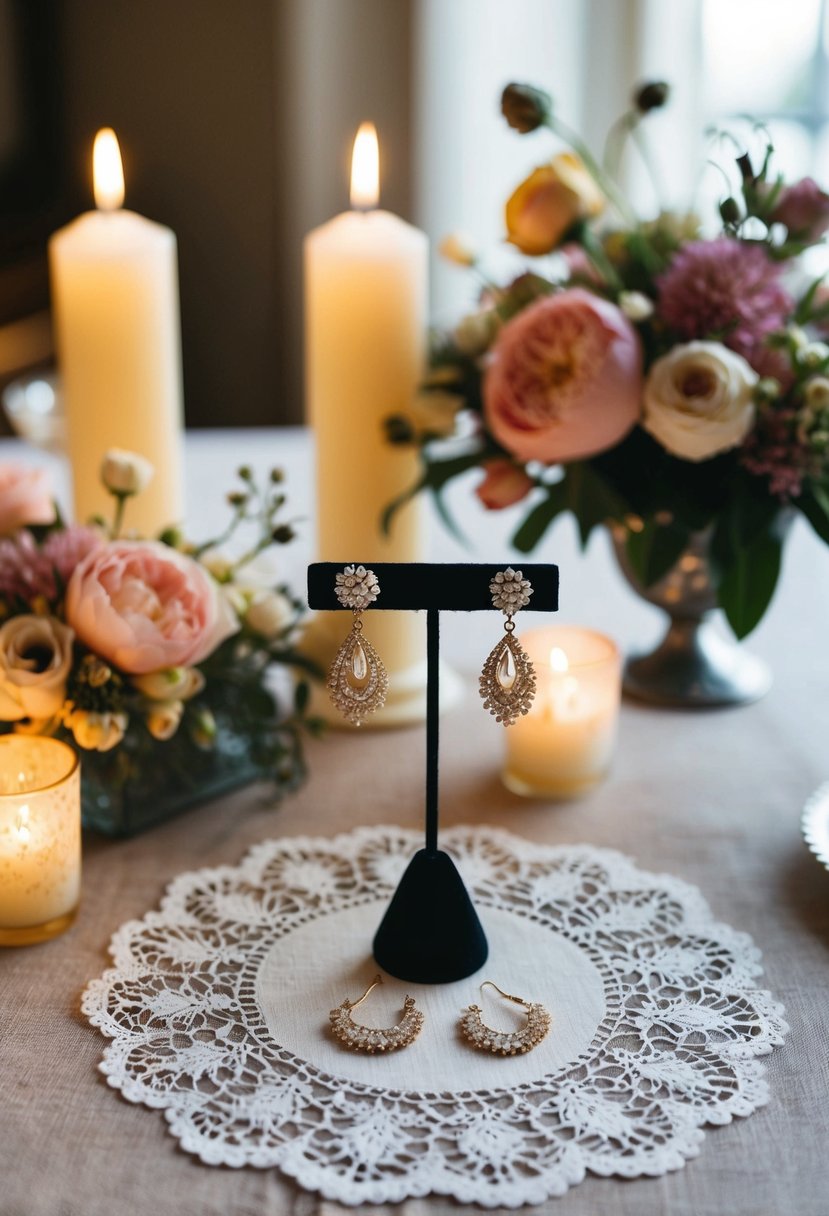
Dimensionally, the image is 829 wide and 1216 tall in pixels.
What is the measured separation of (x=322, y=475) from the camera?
3.44 feet

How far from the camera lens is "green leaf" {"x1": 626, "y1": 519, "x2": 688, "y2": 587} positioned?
947 mm

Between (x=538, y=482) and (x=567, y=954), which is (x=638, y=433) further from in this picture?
(x=567, y=954)

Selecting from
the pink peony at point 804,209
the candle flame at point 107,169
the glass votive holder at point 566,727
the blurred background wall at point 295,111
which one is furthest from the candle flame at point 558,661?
the blurred background wall at point 295,111

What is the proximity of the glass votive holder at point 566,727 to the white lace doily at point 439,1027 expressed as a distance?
88 millimetres

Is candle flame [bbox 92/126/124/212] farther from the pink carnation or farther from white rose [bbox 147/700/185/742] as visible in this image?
white rose [bbox 147/700/185/742]

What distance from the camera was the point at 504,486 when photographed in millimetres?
993

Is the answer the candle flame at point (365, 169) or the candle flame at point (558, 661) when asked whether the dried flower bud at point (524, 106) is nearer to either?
the candle flame at point (365, 169)

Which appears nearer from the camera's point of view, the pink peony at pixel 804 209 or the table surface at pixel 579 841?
the table surface at pixel 579 841

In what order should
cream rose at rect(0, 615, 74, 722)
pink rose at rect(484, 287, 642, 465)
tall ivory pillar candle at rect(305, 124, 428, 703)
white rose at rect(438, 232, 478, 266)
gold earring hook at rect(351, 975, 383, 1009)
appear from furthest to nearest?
1. white rose at rect(438, 232, 478, 266)
2. tall ivory pillar candle at rect(305, 124, 428, 703)
3. pink rose at rect(484, 287, 642, 465)
4. cream rose at rect(0, 615, 74, 722)
5. gold earring hook at rect(351, 975, 383, 1009)

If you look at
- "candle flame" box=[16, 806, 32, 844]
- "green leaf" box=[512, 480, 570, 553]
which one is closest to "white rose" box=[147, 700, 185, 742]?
"candle flame" box=[16, 806, 32, 844]

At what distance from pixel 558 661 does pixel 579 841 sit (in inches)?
5.1

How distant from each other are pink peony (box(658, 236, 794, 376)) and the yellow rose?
0.29ft

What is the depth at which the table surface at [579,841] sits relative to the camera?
563 millimetres

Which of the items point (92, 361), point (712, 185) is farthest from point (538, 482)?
point (712, 185)
